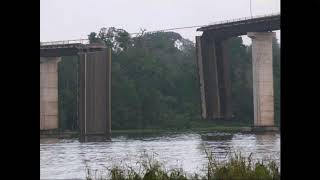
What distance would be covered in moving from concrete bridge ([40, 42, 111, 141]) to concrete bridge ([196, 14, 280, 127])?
8616mm

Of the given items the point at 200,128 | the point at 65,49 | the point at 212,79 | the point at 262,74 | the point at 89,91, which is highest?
the point at 65,49

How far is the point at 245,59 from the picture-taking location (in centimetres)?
7531

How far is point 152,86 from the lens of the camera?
239ft

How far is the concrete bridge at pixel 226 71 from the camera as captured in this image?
51.8 meters

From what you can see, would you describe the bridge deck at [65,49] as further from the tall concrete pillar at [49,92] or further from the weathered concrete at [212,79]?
the weathered concrete at [212,79]

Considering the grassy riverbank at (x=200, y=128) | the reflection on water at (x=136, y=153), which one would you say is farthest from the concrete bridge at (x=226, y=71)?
the grassy riverbank at (x=200, y=128)

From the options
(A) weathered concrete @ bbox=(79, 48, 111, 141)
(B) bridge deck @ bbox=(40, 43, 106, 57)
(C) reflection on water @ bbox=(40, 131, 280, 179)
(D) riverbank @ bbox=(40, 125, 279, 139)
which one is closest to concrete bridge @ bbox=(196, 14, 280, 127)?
(C) reflection on water @ bbox=(40, 131, 280, 179)

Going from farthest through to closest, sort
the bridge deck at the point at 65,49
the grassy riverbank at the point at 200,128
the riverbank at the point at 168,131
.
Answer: the grassy riverbank at the point at 200,128 < the riverbank at the point at 168,131 < the bridge deck at the point at 65,49

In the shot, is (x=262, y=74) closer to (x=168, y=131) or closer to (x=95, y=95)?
(x=95, y=95)

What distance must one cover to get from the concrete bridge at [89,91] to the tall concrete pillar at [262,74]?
Result: 13.3m

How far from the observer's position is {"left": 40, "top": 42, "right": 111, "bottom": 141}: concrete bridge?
5206 cm

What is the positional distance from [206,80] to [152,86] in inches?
876

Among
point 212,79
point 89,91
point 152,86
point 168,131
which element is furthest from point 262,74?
point 152,86
